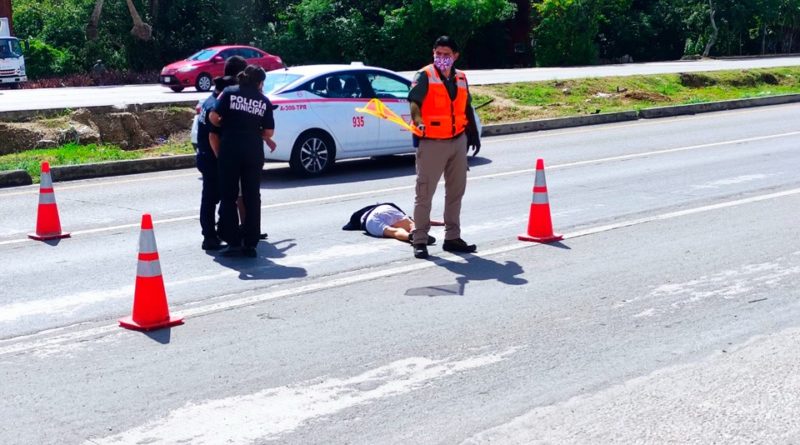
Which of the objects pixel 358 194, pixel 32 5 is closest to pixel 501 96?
pixel 358 194

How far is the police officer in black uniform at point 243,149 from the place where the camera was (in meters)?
9.73

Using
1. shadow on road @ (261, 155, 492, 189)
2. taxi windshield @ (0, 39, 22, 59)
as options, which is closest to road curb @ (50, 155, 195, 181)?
shadow on road @ (261, 155, 492, 189)

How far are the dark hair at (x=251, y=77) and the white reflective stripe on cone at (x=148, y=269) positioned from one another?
2682mm

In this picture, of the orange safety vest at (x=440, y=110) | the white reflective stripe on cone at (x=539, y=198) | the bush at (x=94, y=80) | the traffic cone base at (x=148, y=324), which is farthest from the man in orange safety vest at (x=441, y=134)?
the bush at (x=94, y=80)

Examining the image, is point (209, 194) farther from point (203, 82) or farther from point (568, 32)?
point (568, 32)

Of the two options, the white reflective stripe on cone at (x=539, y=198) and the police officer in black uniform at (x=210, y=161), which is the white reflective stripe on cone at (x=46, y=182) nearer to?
the police officer in black uniform at (x=210, y=161)

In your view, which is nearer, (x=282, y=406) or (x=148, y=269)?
(x=282, y=406)

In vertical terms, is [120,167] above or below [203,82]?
below

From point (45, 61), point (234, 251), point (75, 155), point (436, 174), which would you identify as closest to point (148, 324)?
point (234, 251)

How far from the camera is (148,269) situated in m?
7.48

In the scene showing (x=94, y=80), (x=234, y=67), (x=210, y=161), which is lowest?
(x=210, y=161)

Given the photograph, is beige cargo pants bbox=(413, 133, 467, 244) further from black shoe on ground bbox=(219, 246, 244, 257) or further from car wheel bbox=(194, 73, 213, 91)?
car wheel bbox=(194, 73, 213, 91)

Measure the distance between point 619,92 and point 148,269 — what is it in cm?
2235

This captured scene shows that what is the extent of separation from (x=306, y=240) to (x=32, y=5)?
4992 centimetres
